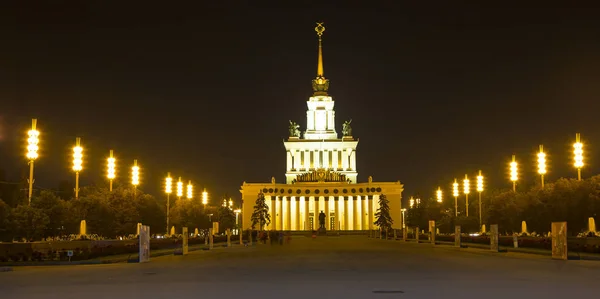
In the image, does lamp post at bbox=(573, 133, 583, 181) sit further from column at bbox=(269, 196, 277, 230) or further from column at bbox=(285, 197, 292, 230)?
column at bbox=(285, 197, 292, 230)

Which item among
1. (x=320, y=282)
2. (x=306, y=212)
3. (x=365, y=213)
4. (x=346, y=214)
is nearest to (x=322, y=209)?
(x=306, y=212)

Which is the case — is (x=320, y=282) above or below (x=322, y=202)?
below

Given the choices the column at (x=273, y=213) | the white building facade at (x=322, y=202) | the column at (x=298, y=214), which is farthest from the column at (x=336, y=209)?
the column at (x=273, y=213)

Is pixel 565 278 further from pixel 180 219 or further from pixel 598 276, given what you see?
pixel 180 219

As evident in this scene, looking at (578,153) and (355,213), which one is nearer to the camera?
(578,153)

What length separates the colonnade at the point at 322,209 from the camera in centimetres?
17312

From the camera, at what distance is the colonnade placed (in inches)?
6816

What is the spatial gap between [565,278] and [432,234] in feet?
169

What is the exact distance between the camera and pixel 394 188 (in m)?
176

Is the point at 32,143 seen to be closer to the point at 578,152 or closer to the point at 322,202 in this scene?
the point at 578,152

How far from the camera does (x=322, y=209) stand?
174 m

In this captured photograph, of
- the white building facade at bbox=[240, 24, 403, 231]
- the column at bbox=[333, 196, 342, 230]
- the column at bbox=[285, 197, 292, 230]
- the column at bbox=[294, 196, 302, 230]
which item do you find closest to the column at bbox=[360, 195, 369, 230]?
the white building facade at bbox=[240, 24, 403, 231]

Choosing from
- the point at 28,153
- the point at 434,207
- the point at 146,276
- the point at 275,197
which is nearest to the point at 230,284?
the point at 146,276

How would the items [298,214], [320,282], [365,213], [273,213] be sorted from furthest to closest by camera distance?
[298,214], [365,213], [273,213], [320,282]
